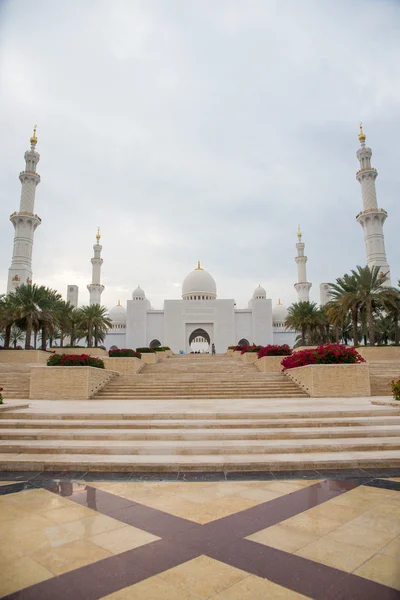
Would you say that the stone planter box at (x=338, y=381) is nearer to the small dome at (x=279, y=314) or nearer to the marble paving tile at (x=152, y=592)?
the marble paving tile at (x=152, y=592)

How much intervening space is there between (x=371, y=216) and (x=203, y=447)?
127 ft

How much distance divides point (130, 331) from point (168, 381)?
1214 inches

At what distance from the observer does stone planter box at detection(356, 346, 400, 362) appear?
2267 centimetres

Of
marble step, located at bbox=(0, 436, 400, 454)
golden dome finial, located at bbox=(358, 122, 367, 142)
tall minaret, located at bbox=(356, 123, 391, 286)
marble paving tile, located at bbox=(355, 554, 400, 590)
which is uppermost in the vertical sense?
golden dome finial, located at bbox=(358, 122, 367, 142)

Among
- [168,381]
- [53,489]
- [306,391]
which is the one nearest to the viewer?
[53,489]

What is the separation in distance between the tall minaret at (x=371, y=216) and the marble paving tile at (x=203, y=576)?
40.0 meters

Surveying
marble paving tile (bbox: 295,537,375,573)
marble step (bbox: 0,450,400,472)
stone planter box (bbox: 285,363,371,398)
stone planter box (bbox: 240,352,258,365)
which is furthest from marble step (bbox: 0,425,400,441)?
stone planter box (bbox: 240,352,258,365)

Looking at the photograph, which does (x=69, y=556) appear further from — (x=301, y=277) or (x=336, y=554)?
(x=301, y=277)

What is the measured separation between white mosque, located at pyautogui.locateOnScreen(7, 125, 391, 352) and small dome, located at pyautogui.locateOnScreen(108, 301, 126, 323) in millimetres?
1183

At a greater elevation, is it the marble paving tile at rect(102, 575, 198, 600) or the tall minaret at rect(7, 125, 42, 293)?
the tall minaret at rect(7, 125, 42, 293)

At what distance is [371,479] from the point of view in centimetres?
464

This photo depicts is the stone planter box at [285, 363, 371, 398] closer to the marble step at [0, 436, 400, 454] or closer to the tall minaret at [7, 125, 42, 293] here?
the marble step at [0, 436, 400, 454]

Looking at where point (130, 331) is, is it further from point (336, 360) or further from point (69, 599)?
point (69, 599)

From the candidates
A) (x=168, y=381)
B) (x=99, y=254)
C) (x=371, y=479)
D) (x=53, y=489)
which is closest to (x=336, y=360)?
(x=168, y=381)
